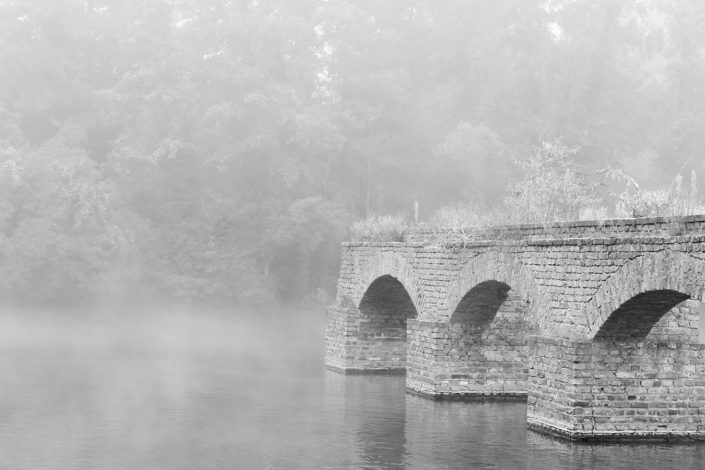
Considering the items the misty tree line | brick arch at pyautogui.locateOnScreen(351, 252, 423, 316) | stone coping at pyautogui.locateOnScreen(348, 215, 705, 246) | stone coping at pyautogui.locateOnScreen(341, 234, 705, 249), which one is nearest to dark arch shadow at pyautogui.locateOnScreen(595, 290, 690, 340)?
stone coping at pyautogui.locateOnScreen(341, 234, 705, 249)

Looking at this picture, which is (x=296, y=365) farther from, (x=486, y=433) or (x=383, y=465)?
(x=383, y=465)

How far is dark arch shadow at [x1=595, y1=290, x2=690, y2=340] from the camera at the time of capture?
14398 millimetres

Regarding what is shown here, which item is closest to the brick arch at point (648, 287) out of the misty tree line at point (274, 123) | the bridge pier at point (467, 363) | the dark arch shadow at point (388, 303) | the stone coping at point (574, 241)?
the stone coping at point (574, 241)

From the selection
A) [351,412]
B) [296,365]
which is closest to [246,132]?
[296,365]

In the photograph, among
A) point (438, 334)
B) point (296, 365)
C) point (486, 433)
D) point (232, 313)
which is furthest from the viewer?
point (232, 313)

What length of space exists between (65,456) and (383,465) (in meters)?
4.16

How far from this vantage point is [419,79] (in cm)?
4631

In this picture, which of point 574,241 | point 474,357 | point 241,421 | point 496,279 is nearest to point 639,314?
point 574,241

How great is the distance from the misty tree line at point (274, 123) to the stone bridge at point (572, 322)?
773 inches

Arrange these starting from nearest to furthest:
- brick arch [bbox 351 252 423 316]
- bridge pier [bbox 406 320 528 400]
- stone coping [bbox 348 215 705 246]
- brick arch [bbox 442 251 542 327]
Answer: stone coping [bbox 348 215 705 246] < brick arch [bbox 442 251 542 327] < bridge pier [bbox 406 320 528 400] < brick arch [bbox 351 252 423 316]

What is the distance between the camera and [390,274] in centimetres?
2261

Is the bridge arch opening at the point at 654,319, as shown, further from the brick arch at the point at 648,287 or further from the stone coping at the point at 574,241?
the stone coping at the point at 574,241

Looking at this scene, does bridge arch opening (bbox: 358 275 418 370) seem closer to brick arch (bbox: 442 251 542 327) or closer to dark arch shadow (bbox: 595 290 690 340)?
brick arch (bbox: 442 251 542 327)

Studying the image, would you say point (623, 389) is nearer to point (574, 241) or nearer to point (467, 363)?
point (574, 241)
